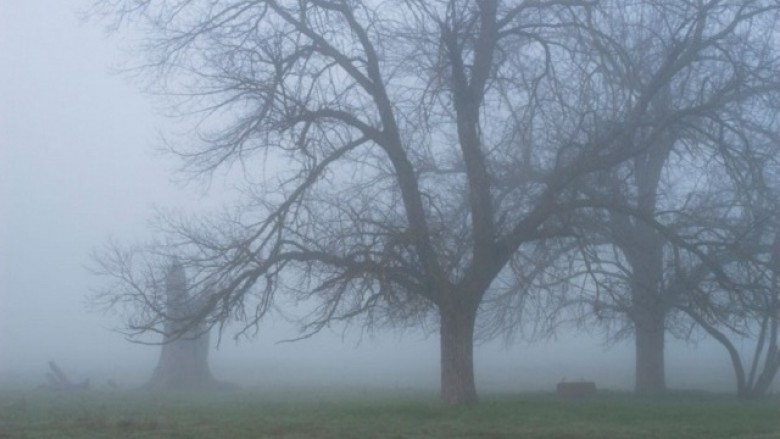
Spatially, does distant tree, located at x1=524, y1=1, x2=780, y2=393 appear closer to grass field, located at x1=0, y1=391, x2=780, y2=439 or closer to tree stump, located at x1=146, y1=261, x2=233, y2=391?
grass field, located at x1=0, y1=391, x2=780, y2=439

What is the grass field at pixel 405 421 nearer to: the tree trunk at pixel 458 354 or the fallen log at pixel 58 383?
the tree trunk at pixel 458 354

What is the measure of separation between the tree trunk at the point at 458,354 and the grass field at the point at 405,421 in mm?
455

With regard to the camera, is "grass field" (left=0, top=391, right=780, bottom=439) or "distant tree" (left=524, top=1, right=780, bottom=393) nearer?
"grass field" (left=0, top=391, right=780, bottom=439)

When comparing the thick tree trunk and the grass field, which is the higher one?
the thick tree trunk

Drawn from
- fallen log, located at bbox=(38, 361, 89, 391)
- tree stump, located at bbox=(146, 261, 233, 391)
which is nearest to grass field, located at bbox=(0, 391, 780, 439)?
fallen log, located at bbox=(38, 361, 89, 391)

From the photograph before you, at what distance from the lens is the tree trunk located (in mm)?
23734

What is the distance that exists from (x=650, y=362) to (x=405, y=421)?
1447cm

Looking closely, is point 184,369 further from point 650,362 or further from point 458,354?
point 458,354

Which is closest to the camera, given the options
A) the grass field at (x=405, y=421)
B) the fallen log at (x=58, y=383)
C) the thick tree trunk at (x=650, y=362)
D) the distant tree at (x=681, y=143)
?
the grass field at (x=405, y=421)

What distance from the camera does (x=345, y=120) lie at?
23312 millimetres

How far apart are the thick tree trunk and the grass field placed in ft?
21.2

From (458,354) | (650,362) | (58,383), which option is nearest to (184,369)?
(58,383)

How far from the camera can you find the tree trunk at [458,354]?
23.7 m

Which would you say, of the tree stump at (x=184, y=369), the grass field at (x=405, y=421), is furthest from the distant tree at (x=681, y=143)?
the tree stump at (x=184, y=369)
